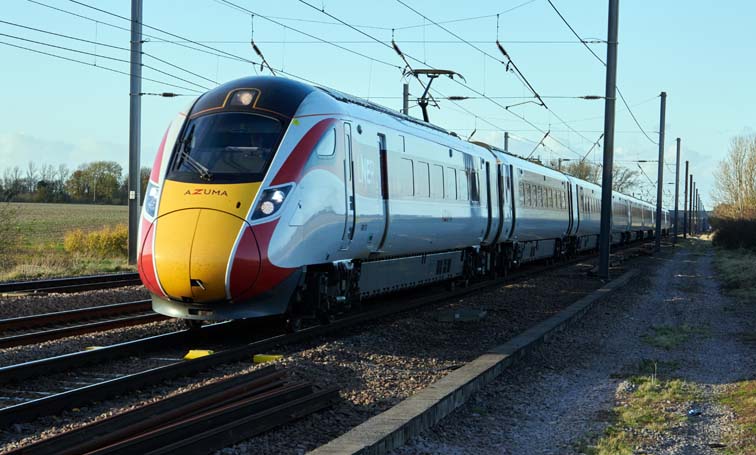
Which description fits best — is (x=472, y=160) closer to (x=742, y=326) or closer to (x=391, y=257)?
(x=391, y=257)

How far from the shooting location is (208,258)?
385 inches

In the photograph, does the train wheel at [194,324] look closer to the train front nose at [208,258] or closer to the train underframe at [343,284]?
the train underframe at [343,284]

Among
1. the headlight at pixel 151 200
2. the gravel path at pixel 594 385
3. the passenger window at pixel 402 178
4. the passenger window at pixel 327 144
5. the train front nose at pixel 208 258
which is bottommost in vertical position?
the gravel path at pixel 594 385

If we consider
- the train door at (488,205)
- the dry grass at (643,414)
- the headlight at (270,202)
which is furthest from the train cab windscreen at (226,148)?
the train door at (488,205)

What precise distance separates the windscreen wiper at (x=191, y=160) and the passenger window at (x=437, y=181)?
561 centimetres

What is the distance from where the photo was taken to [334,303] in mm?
11922

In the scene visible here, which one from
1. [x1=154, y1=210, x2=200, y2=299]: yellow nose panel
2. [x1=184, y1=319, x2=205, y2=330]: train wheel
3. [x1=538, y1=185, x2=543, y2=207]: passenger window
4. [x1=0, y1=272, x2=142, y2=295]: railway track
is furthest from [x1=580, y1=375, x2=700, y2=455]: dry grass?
[x1=538, y1=185, x2=543, y2=207]: passenger window

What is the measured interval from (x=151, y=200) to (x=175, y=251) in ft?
3.17

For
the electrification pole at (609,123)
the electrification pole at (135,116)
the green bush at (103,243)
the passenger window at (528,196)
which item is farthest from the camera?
the green bush at (103,243)

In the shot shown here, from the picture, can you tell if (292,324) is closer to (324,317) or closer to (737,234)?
(324,317)

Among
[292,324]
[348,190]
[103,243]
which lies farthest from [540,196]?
[292,324]

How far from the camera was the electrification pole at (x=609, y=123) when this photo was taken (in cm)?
2180

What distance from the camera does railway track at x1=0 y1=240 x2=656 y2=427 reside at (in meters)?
7.12

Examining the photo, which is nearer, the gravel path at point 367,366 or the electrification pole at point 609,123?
the gravel path at point 367,366
